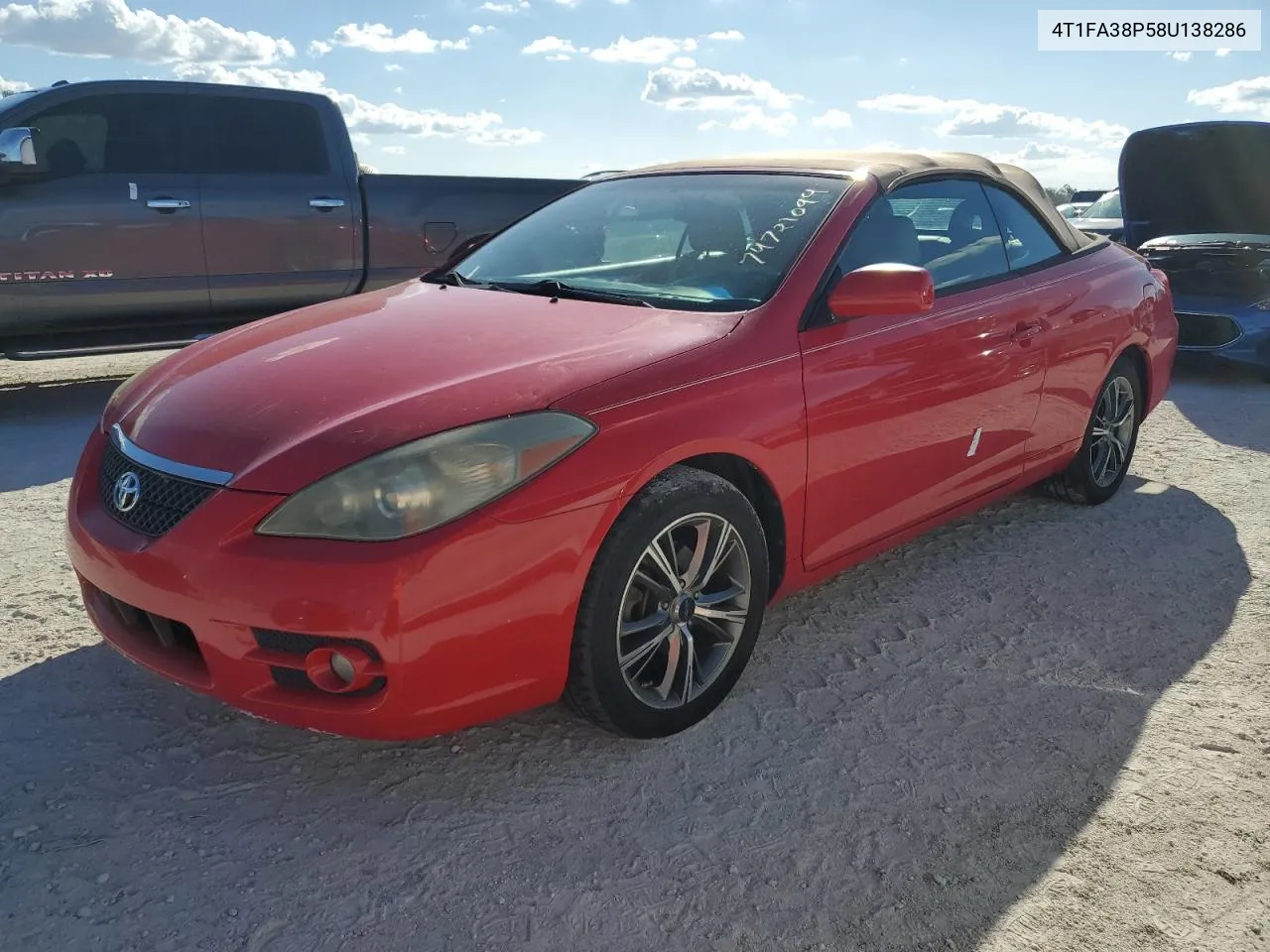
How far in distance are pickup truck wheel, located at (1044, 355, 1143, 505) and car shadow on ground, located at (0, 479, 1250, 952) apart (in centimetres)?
115

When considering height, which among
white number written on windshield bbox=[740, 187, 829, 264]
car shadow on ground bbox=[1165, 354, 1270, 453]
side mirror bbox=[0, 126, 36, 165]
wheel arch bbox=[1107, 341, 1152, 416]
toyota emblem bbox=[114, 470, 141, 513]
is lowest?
car shadow on ground bbox=[1165, 354, 1270, 453]

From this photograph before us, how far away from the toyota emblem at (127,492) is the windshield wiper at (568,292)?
4.25 feet

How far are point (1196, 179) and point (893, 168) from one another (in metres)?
5.83

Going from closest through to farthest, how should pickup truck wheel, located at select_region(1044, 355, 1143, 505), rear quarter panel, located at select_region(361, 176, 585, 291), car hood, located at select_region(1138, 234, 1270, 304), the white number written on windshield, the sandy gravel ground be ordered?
the sandy gravel ground → the white number written on windshield → pickup truck wheel, located at select_region(1044, 355, 1143, 505) → rear quarter panel, located at select_region(361, 176, 585, 291) → car hood, located at select_region(1138, 234, 1270, 304)

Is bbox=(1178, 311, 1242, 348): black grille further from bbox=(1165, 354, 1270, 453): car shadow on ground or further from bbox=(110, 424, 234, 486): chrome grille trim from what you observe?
bbox=(110, 424, 234, 486): chrome grille trim

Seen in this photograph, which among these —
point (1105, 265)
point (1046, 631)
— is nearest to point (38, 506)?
point (1046, 631)

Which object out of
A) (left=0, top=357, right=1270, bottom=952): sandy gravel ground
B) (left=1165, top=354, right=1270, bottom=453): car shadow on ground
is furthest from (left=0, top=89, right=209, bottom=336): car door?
(left=1165, top=354, right=1270, bottom=453): car shadow on ground

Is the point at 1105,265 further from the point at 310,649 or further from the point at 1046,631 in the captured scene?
the point at 310,649

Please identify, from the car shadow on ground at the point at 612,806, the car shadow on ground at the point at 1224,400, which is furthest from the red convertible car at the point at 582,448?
the car shadow on ground at the point at 1224,400

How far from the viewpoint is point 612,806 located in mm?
2496

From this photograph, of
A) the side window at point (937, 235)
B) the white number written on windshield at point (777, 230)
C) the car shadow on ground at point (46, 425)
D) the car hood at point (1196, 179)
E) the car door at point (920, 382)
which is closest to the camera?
the car door at point (920, 382)

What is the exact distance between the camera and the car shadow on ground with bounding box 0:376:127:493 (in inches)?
196

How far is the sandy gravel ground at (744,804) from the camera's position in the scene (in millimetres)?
2119

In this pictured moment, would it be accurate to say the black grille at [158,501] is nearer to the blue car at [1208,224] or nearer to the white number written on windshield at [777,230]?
the white number written on windshield at [777,230]
